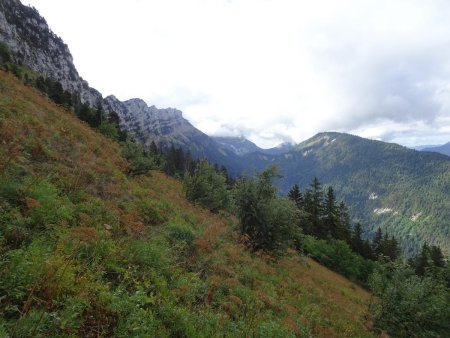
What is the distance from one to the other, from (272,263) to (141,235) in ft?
29.4

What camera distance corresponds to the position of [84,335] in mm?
5211

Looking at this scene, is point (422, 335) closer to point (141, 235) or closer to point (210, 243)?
point (210, 243)

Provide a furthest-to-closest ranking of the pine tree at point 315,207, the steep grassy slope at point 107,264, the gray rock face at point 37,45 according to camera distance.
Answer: the gray rock face at point 37,45 < the pine tree at point 315,207 < the steep grassy slope at point 107,264

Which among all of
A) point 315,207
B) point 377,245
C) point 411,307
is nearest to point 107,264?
point 411,307

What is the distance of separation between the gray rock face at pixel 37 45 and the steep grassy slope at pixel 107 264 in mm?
109647

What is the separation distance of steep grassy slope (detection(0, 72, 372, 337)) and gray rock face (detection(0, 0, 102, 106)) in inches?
4317

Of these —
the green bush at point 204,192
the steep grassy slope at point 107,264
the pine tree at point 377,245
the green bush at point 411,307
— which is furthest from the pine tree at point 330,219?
the green bush at point 411,307

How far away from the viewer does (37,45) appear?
432 feet

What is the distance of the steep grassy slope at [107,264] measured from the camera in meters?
5.43

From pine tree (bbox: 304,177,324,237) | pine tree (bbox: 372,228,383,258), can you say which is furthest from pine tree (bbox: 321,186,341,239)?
pine tree (bbox: 372,228,383,258)

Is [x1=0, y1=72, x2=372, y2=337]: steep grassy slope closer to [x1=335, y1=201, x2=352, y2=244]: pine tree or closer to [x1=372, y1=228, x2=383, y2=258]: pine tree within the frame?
[x1=335, y1=201, x2=352, y2=244]: pine tree

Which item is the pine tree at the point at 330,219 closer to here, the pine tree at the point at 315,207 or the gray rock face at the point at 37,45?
the pine tree at the point at 315,207

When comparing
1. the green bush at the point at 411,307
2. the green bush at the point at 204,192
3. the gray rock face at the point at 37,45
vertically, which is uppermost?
the gray rock face at the point at 37,45

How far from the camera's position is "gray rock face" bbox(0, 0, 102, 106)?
112 meters
